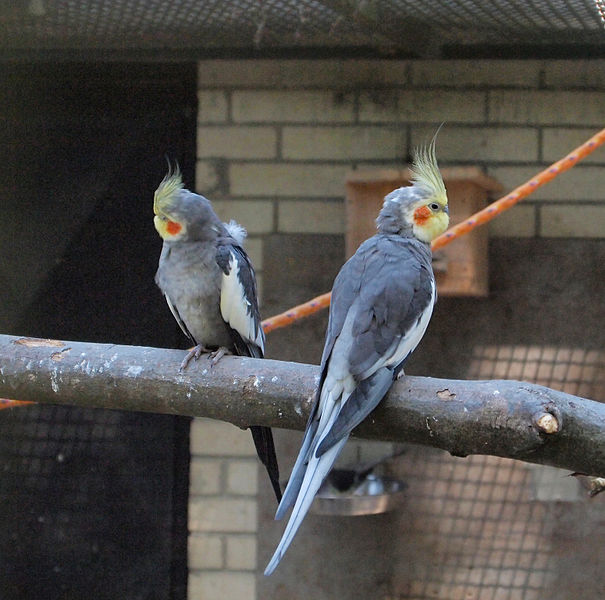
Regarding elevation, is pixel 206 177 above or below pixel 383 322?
above

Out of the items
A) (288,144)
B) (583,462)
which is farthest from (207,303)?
(288,144)

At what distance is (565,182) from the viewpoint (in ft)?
7.98

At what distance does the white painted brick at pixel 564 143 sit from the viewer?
242 centimetres

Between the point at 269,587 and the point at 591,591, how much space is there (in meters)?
0.91

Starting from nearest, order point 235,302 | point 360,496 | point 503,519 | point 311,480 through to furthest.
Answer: point 311,480, point 235,302, point 360,496, point 503,519

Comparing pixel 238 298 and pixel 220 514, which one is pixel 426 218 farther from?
pixel 220 514

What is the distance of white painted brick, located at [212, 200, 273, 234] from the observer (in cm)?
247

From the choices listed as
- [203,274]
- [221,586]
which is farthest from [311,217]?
[221,586]

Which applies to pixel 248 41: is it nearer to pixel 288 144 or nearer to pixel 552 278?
pixel 288 144

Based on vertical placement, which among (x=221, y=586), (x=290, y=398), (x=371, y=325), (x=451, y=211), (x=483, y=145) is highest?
(x=483, y=145)

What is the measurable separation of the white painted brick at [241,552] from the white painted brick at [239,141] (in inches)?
44.6

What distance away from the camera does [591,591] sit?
7.66 feet

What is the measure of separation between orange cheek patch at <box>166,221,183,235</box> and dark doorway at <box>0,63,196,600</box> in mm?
826

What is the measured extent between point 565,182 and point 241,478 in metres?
1.29
